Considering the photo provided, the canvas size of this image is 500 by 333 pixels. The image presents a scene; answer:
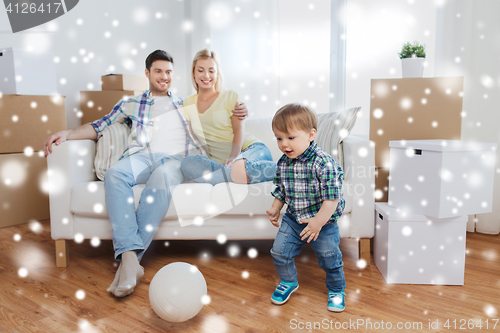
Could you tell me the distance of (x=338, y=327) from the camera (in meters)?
1.13

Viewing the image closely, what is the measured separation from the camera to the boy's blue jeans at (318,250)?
1266mm

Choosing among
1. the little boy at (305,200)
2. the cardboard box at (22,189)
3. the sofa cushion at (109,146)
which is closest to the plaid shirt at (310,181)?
the little boy at (305,200)

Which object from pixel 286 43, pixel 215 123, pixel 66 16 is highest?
pixel 66 16

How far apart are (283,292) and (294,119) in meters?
0.60

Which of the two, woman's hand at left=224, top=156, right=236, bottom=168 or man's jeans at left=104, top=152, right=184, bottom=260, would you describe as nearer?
man's jeans at left=104, top=152, right=184, bottom=260

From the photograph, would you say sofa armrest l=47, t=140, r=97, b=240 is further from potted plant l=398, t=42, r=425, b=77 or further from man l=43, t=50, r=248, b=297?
potted plant l=398, t=42, r=425, b=77

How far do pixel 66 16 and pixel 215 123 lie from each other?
1759 mm

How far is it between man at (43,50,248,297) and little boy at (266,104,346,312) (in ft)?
1.74

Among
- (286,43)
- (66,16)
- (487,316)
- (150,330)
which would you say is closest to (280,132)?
(150,330)

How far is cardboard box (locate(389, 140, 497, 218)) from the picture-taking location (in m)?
1.37

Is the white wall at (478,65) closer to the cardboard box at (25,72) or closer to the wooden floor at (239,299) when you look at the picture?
the wooden floor at (239,299)

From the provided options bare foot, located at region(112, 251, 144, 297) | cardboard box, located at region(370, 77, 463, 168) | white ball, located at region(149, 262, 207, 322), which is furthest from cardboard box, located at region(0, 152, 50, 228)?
cardboard box, located at region(370, 77, 463, 168)

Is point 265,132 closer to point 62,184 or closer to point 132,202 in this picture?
point 132,202

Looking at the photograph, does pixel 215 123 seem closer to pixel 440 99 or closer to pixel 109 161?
pixel 109 161
